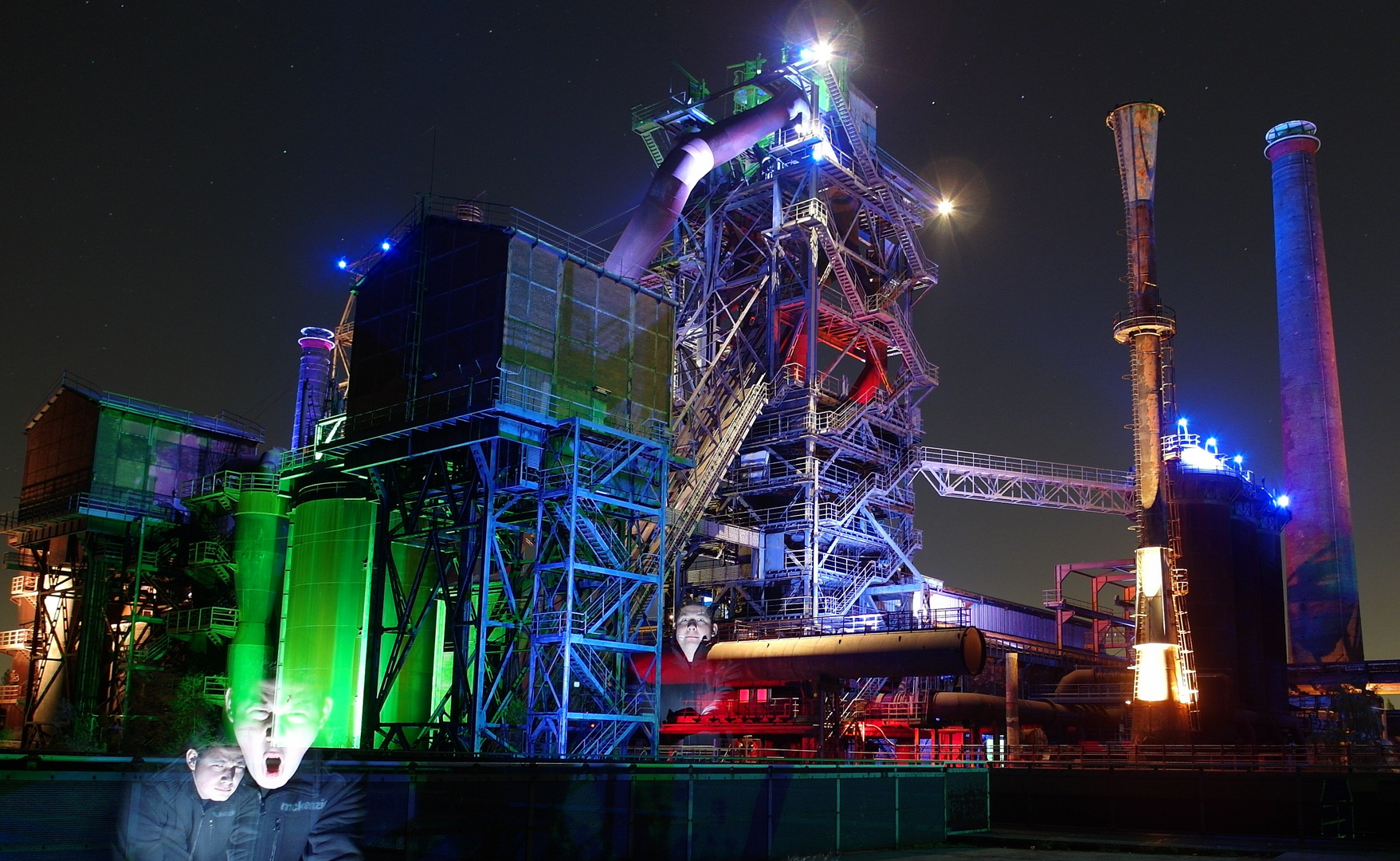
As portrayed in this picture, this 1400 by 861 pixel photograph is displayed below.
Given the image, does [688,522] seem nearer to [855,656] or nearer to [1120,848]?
[855,656]

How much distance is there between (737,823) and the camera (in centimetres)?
1862

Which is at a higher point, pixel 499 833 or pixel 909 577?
pixel 909 577

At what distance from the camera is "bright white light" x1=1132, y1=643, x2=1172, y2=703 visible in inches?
1790

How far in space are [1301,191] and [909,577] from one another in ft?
129

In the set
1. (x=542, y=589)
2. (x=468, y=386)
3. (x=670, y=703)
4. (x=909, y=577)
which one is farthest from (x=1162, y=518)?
(x=468, y=386)

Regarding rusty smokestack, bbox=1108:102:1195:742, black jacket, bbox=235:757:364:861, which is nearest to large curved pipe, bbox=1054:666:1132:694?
rusty smokestack, bbox=1108:102:1195:742

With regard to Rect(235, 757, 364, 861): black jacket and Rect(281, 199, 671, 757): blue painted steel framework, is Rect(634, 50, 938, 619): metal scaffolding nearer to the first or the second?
Rect(281, 199, 671, 757): blue painted steel framework

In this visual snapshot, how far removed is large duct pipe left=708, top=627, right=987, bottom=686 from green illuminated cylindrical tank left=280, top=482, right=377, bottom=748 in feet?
46.3

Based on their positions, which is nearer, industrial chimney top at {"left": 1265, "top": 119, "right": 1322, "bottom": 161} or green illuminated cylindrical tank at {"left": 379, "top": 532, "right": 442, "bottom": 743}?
green illuminated cylindrical tank at {"left": 379, "top": 532, "right": 442, "bottom": 743}

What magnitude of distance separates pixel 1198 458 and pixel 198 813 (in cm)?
5024

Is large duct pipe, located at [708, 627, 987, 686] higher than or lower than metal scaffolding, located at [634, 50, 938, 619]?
lower

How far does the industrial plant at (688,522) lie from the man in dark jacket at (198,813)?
819 inches

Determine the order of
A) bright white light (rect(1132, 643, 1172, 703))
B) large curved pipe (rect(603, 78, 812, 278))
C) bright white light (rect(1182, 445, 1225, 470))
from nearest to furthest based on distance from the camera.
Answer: bright white light (rect(1132, 643, 1172, 703)) → bright white light (rect(1182, 445, 1225, 470)) → large curved pipe (rect(603, 78, 812, 278))

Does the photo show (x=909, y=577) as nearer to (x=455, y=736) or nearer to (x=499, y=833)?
(x=455, y=736)
